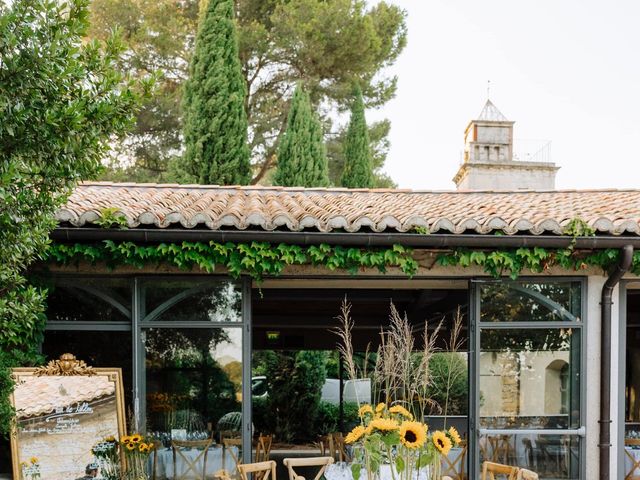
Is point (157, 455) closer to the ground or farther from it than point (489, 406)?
closer to the ground

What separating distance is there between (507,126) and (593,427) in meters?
21.4

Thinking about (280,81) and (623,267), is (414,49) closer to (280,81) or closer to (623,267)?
(280,81)

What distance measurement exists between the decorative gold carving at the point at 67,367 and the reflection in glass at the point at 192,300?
0.75 metres

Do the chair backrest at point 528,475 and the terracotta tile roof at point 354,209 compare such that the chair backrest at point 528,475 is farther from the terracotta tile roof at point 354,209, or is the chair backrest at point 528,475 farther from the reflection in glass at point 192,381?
the reflection in glass at point 192,381

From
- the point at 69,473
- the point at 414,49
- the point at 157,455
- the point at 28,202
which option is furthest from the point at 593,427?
the point at 414,49

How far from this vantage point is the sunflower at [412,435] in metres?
3.74

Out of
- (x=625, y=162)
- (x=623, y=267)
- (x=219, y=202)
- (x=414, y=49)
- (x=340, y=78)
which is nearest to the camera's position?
(x=623, y=267)

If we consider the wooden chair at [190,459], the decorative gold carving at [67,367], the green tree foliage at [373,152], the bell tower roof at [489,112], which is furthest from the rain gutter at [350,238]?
the bell tower roof at [489,112]

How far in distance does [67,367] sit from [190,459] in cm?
149

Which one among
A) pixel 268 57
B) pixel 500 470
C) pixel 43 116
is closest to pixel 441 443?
pixel 500 470

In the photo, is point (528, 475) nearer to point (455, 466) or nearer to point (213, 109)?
point (455, 466)

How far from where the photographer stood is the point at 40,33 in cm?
370

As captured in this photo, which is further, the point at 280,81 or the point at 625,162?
the point at 625,162

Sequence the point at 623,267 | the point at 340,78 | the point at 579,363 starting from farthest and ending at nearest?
the point at 340,78 < the point at 579,363 < the point at 623,267
